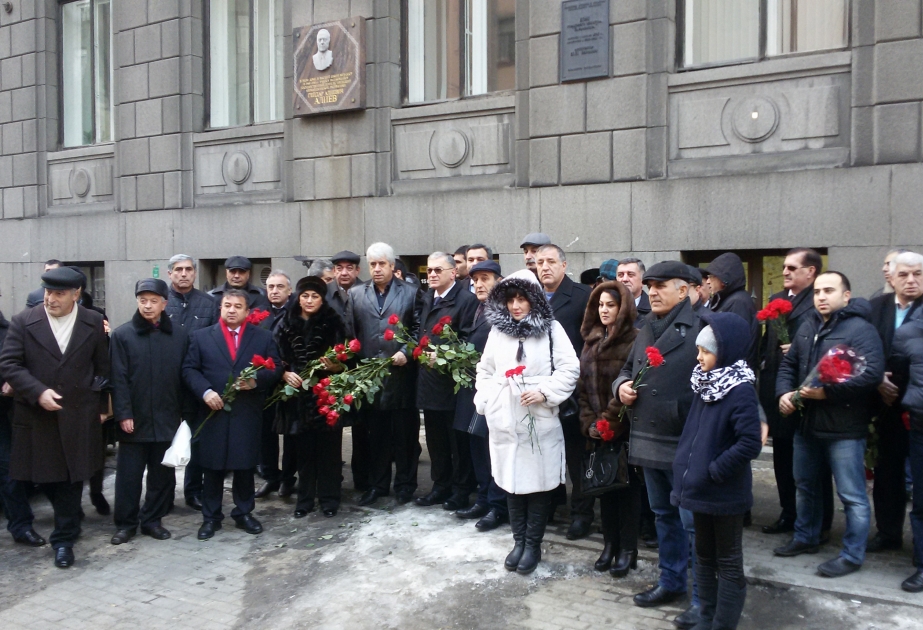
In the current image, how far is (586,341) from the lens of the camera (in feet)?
19.7

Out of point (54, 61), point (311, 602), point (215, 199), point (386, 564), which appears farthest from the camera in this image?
point (54, 61)

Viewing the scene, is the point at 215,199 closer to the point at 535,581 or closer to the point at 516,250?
the point at 516,250

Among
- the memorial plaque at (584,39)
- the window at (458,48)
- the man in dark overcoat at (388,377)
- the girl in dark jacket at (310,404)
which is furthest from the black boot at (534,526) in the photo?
the window at (458,48)

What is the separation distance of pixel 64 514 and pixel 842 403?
544cm

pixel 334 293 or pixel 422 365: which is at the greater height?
pixel 334 293

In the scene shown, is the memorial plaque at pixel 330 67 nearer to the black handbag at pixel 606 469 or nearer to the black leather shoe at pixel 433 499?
the black leather shoe at pixel 433 499

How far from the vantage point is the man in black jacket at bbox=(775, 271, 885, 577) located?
5414mm

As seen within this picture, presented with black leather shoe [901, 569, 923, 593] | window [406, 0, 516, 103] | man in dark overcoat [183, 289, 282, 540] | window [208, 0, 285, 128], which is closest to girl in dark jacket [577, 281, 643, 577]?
black leather shoe [901, 569, 923, 593]

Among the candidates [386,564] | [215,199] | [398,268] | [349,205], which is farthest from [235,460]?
[215,199]

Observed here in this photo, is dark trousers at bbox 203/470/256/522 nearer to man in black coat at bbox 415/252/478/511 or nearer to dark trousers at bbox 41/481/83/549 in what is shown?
dark trousers at bbox 41/481/83/549

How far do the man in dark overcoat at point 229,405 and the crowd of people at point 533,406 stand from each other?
0.02 m

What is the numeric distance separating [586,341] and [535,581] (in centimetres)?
163

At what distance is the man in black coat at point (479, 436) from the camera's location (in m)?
6.70

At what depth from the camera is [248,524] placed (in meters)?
6.89
